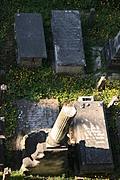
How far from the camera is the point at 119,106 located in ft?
38.2

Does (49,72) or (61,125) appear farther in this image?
(49,72)

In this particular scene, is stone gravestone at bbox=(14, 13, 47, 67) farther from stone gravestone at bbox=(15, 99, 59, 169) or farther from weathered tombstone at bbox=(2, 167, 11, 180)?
weathered tombstone at bbox=(2, 167, 11, 180)

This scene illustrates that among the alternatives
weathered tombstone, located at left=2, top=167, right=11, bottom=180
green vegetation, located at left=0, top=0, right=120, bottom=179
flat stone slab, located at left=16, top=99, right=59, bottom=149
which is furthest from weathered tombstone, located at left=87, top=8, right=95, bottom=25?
weathered tombstone, located at left=2, top=167, right=11, bottom=180

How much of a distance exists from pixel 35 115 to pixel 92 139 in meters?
2.01

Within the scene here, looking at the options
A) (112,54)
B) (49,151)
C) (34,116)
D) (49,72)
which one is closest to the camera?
(49,151)

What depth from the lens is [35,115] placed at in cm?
1094

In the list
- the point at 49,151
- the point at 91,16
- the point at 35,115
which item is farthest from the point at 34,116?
the point at 91,16

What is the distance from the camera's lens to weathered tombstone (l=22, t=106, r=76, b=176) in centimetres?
803

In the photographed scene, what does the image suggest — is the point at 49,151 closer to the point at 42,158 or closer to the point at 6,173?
the point at 42,158

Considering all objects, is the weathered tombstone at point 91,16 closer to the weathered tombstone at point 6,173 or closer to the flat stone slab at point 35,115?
the flat stone slab at point 35,115

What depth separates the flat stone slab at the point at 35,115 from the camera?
10620mm

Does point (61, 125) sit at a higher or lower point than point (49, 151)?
higher

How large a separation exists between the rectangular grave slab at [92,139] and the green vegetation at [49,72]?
669 mm

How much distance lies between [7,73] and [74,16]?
3.39m
